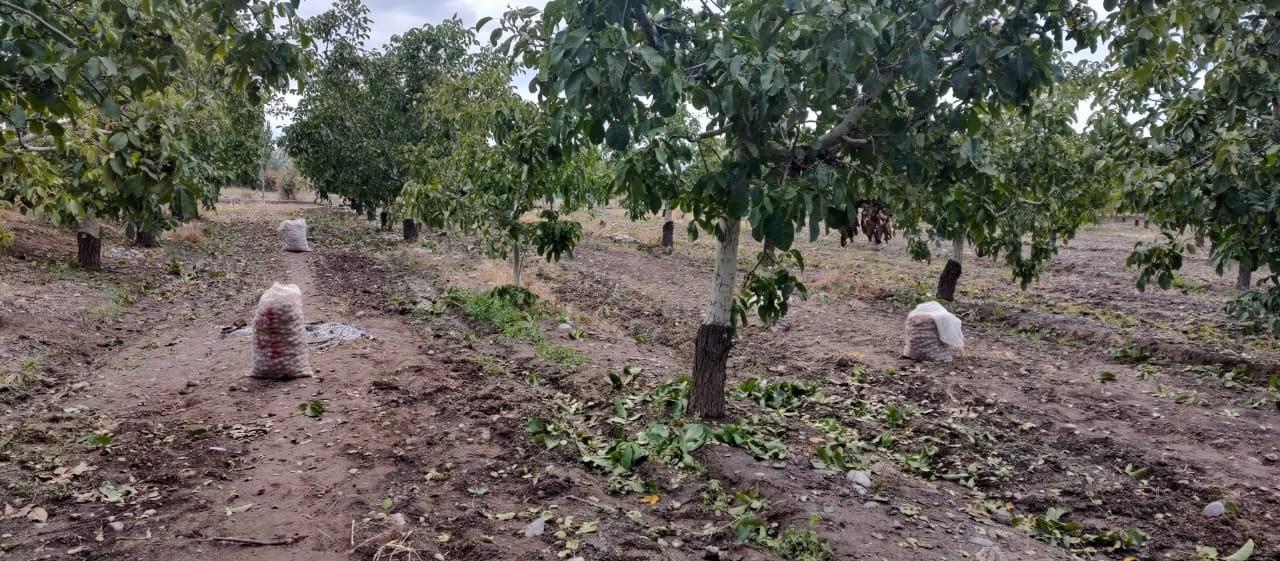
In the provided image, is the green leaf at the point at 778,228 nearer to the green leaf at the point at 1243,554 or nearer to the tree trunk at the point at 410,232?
the green leaf at the point at 1243,554

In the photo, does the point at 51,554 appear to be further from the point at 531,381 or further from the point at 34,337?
the point at 34,337

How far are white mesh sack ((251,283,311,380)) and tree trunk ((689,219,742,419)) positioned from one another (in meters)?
A: 3.54

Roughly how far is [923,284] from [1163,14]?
11877 mm

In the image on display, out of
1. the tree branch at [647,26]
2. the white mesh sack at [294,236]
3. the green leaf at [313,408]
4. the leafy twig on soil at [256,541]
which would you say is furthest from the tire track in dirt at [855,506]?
the white mesh sack at [294,236]

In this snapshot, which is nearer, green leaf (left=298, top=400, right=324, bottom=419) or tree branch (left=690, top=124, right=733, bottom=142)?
tree branch (left=690, top=124, right=733, bottom=142)

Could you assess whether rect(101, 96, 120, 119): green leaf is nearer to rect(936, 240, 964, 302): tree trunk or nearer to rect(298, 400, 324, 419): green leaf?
rect(298, 400, 324, 419): green leaf

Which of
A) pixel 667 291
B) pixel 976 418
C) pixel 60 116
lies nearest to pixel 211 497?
pixel 60 116

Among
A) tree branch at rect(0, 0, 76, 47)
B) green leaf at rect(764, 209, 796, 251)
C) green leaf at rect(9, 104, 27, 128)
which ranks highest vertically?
tree branch at rect(0, 0, 76, 47)

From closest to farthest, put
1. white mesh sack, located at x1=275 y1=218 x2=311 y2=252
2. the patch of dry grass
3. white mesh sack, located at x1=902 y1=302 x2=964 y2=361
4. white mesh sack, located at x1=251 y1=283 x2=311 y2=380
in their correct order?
white mesh sack, located at x1=251 y1=283 x2=311 y2=380, white mesh sack, located at x1=902 y1=302 x2=964 y2=361, white mesh sack, located at x1=275 y1=218 x2=311 y2=252, the patch of dry grass

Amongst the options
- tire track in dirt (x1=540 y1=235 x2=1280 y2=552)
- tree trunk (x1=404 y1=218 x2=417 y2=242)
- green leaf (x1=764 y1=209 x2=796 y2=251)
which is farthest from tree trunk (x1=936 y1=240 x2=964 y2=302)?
tree trunk (x1=404 y1=218 x2=417 y2=242)

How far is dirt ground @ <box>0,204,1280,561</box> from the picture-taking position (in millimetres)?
4195

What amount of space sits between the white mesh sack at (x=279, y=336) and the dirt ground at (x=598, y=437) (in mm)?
201

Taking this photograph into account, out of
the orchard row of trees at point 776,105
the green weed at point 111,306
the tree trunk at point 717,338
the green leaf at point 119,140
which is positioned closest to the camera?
the green leaf at point 119,140

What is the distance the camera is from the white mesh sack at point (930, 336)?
9000 millimetres
